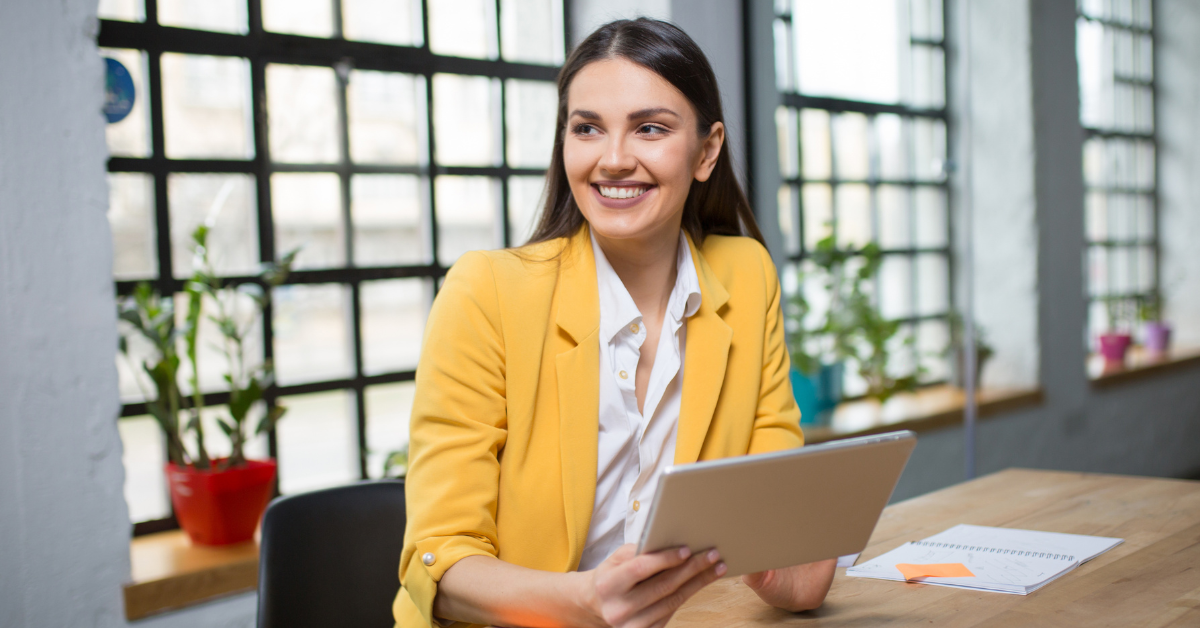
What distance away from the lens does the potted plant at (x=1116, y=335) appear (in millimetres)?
3760

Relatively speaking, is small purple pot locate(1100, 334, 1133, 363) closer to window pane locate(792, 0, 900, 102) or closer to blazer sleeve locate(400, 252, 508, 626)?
window pane locate(792, 0, 900, 102)

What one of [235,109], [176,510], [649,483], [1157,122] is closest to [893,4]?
[1157,122]

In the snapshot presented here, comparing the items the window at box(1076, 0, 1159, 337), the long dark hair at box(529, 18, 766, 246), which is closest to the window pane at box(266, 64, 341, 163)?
the long dark hair at box(529, 18, 766, 246)

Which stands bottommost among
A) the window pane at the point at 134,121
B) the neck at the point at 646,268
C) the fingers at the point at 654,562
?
the fingers at the point at 654,562

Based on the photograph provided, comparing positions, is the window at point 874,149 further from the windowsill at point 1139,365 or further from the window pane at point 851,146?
the windowsill at point 1139,365

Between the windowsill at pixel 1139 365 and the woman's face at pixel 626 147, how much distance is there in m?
2.95

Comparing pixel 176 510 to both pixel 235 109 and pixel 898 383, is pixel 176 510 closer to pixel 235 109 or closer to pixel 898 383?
pixel 235 109

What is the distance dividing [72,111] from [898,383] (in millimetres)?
3016

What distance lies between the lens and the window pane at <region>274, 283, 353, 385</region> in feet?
8.18

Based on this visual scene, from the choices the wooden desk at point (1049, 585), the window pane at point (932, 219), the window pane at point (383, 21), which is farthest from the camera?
the window pane at point (932, 219)

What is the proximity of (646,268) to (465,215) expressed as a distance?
1.35m

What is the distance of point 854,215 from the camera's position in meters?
3.65

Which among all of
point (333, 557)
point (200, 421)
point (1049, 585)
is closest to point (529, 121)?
point (200, 421)

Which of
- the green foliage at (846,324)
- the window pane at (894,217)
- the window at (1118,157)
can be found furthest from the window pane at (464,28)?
the window at (1118,157)
